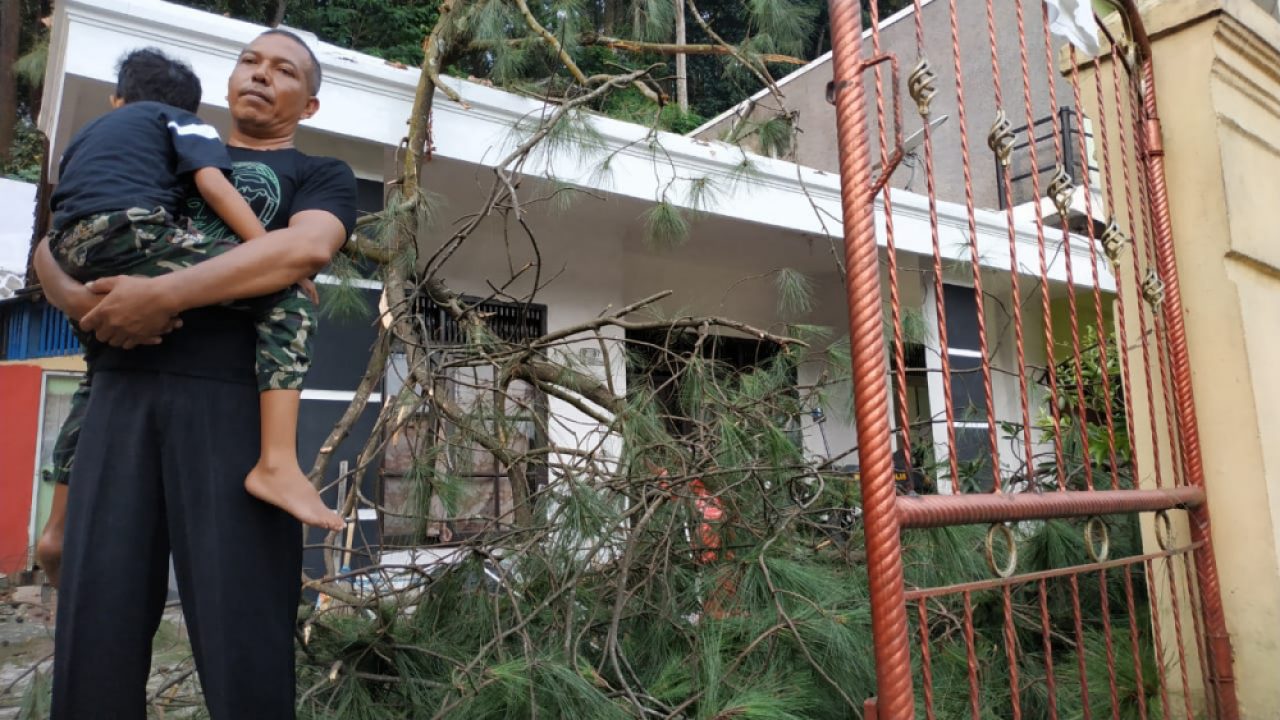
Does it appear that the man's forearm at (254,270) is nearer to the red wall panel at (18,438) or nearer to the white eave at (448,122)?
the white eave at (448,122)

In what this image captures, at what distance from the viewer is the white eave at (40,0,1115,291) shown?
3086 millimetres

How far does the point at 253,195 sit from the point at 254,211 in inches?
0.9

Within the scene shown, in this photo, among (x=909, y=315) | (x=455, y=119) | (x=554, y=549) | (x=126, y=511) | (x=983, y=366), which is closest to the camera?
(x=126, y=511)

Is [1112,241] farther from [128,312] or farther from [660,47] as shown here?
[660,47]

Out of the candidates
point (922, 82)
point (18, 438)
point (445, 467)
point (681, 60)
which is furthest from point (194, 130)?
point (681, 60)

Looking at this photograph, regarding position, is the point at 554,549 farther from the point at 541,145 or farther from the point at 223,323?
the point at 541,145

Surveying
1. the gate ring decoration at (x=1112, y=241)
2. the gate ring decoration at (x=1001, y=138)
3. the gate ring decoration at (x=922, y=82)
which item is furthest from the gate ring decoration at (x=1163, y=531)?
the gate ring decoration at (x=922, y=82)

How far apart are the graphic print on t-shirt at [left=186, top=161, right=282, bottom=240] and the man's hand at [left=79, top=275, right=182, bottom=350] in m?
0.17

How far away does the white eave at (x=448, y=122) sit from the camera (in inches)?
121

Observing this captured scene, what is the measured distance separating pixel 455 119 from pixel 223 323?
2.86 m

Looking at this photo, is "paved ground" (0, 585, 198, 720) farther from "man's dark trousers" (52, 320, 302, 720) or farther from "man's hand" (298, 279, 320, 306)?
"man's hand" (298, 279, 320, 306)

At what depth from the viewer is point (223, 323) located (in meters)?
1.23

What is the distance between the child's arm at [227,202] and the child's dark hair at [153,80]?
0.23 meters

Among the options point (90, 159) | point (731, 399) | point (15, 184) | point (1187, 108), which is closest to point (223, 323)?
point (90, 159)
